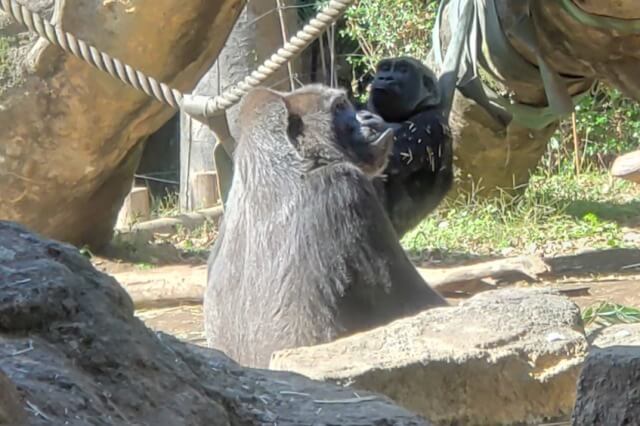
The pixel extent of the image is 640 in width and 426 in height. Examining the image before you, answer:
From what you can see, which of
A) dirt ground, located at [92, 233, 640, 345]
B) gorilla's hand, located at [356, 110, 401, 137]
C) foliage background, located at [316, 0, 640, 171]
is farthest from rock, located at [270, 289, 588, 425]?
foliage background, located at [316, 0, 640, 171]

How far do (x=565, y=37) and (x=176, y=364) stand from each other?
4401 millimetres

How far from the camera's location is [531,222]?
25.6 feet

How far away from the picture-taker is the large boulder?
5488 mm

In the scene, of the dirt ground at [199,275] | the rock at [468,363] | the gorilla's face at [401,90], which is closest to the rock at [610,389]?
the rock at [468,363]

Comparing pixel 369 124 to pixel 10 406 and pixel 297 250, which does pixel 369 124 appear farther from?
pixel 10 406

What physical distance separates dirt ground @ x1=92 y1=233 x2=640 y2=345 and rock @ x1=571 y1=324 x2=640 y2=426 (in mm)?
3187

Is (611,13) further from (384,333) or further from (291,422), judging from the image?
(291,422)

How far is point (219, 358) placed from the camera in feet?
6.75

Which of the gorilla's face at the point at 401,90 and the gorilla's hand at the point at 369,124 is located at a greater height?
the gorilla's face at the point at 401,90

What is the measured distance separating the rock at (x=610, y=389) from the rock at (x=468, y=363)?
1.40 meters

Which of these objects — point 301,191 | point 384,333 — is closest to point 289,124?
point 301,191

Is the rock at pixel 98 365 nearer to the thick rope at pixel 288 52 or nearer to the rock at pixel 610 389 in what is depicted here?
the rock at pixel 610 389

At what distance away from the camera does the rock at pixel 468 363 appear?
10.5 feet

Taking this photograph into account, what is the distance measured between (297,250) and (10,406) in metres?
2.68
